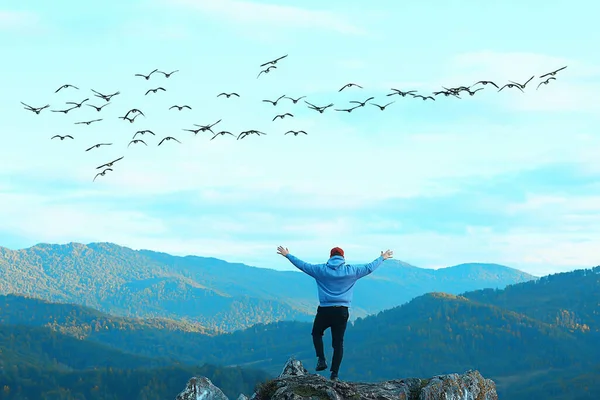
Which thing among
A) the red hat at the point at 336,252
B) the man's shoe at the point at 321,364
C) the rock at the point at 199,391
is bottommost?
the rock at the point at 199,391

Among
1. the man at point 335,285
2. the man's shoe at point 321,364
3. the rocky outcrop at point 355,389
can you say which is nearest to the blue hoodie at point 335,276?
the man at point 335,285

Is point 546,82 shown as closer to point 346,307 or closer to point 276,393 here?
point 346,307

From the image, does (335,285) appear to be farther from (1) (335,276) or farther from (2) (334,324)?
(2) (334,324)

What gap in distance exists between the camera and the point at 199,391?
99.8 ft

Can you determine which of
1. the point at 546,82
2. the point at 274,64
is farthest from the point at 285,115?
the point at 546,82

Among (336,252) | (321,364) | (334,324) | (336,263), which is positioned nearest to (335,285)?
(336,263)

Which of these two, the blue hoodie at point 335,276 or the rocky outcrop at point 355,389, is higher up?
the blue hoodie at point 335,276

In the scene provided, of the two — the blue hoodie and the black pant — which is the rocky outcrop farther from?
the blue hoodie

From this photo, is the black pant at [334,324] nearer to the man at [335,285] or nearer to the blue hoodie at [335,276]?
the man at [335,285]

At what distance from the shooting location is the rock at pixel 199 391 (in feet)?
99.0

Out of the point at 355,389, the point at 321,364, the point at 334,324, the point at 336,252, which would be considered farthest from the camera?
the point at 321,364

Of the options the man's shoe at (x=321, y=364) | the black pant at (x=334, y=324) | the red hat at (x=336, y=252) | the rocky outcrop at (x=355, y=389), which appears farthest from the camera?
the man's shoe at (x=321, y=364)

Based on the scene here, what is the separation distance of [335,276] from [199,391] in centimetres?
821

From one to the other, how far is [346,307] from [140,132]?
19725 millimetres
